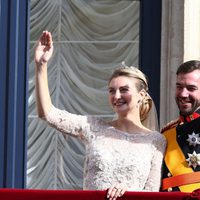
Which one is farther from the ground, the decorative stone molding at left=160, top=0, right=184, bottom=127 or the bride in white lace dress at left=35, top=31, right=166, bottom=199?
the decorative stone molding at left=160, top=0, right=184, bottom=127

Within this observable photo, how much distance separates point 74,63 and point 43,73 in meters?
1.62

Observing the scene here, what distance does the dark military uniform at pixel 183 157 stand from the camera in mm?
6477

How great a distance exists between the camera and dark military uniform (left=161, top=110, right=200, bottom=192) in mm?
6477

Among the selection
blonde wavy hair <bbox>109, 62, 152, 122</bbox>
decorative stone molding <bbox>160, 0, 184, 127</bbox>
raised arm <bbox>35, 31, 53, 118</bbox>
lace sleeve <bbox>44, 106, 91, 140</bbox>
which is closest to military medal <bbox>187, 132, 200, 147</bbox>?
blonde wavy hair <bbox>109, 62, 152, 122</bbox>

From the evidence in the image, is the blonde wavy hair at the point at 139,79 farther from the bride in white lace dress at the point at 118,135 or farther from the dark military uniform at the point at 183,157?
the dark military uniform at the point at 183,157

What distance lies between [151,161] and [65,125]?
1.59ft

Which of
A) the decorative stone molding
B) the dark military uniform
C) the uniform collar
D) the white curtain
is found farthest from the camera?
the white curtain

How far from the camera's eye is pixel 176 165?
652cm

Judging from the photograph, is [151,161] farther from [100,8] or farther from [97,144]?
[100,8]

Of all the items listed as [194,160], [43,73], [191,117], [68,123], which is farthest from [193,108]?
[43,73]

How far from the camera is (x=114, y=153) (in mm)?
6516

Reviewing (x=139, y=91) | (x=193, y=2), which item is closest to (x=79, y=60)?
(x=193, y=2)

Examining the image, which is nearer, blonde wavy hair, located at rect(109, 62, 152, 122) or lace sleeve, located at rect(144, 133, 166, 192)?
lace sleeve, located at rect(144, 133, 166, 192)

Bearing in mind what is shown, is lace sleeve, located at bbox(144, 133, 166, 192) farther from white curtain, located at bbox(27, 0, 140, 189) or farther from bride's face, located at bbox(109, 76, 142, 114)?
white curtain, located at bbox(27, 0, 140, 189)
